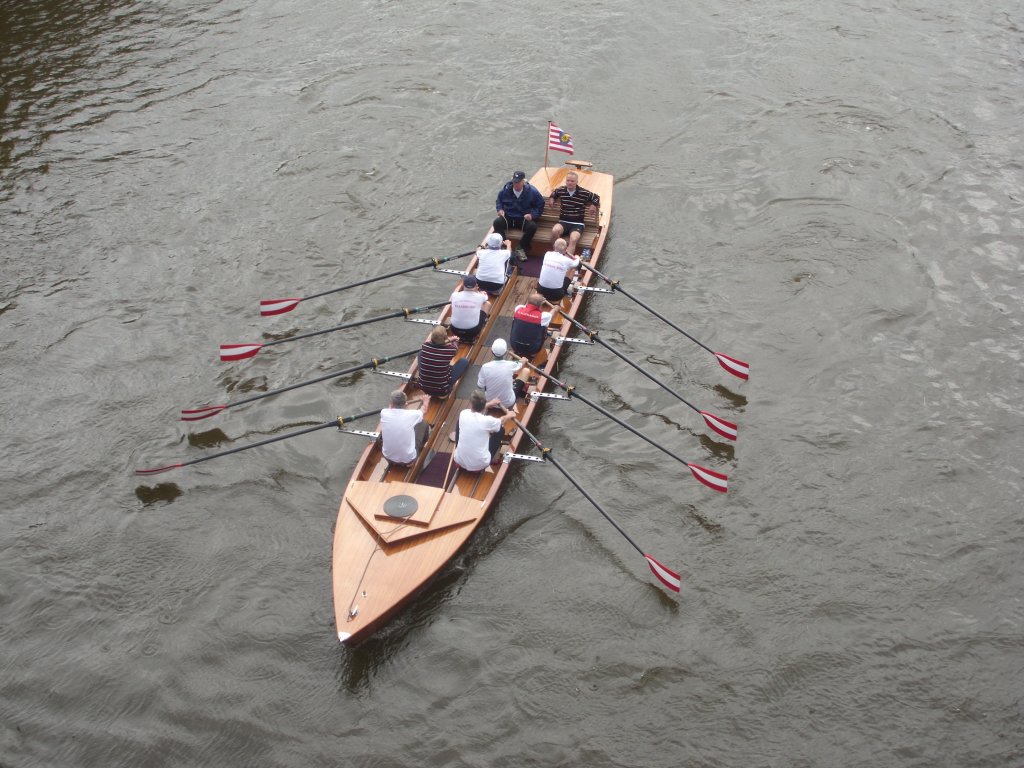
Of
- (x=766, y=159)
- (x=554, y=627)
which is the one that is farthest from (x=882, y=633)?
(x=766, y=159)

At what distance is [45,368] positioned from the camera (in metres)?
16.0

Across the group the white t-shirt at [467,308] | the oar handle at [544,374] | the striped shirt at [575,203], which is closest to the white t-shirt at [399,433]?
the oar handle at [544,374]

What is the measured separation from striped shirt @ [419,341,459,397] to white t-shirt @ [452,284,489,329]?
1.13m

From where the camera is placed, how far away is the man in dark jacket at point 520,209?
17.6m

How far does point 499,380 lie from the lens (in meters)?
13.6

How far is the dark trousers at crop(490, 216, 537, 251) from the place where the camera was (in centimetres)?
1761

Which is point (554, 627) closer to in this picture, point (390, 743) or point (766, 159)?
point (390, 743)

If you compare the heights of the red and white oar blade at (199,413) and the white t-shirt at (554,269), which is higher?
the white t-shirt at (554,269)

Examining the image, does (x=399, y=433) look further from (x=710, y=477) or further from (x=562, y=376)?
(x=710, y=477)

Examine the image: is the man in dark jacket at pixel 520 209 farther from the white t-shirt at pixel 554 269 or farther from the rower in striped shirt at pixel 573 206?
the white t-shirt at pixel 554 269

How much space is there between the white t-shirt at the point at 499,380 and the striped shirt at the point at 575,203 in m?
5.38

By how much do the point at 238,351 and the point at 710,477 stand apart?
8.01 m

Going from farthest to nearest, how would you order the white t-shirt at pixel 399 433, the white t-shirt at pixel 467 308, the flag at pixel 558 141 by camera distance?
the flag at pixel 558 141, the white t-shirt at pixel 467 308, the white t-shirt at pixel 399 433

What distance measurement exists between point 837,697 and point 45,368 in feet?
46.3
